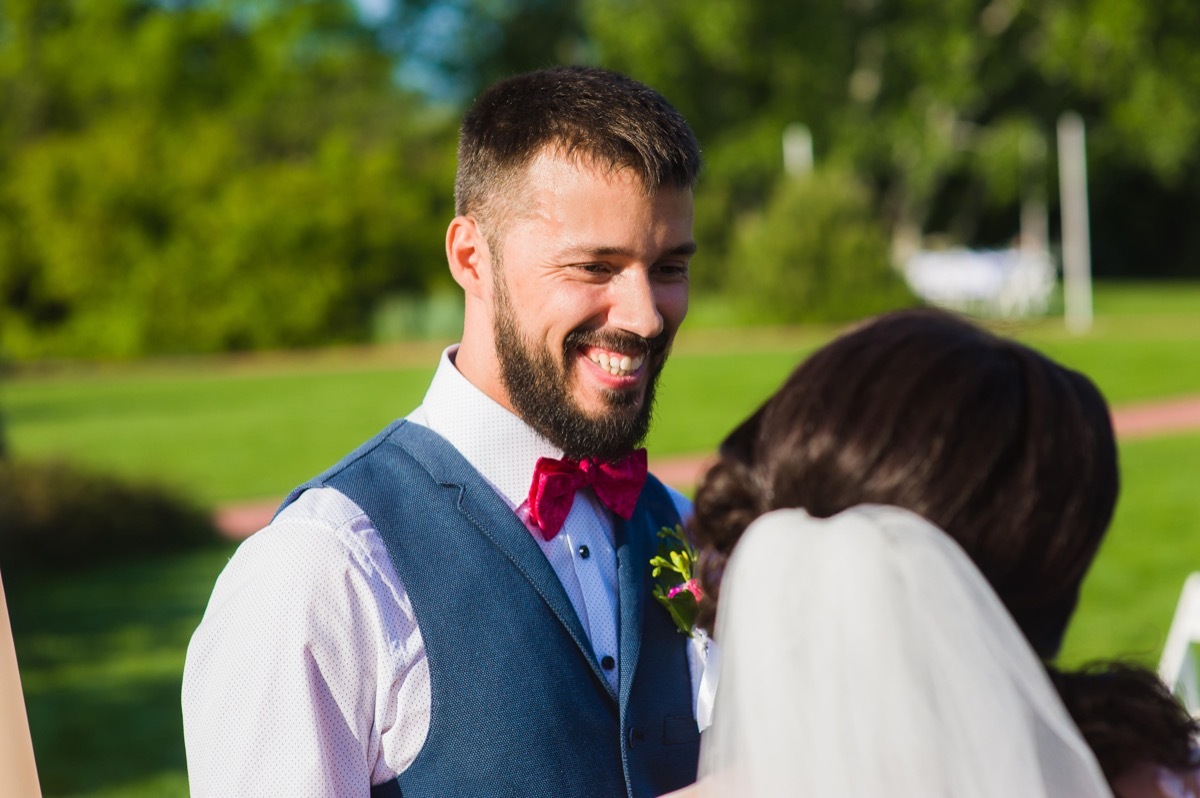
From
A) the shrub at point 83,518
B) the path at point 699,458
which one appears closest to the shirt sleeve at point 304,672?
the path at point 699,458

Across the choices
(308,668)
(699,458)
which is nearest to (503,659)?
(308,668)

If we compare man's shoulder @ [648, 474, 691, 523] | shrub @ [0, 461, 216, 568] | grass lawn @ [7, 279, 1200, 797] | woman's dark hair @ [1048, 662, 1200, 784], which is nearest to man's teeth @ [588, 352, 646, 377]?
man's shoulder @ [648, 474, 691, 523]

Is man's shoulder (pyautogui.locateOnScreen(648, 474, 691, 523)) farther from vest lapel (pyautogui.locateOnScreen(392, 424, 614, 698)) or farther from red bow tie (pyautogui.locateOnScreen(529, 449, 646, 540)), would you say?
vest lapel (pyautogui.locateOnScreen(392, 424, 614, 698))

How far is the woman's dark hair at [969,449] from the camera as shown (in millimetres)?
1635

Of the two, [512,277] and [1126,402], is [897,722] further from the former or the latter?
[1126,402]

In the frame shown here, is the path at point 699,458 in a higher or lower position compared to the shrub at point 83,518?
lower

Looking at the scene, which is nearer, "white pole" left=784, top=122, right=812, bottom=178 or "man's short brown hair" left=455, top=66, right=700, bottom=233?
"man's short brown hair" left=455, top=66, right=700, bottom=233

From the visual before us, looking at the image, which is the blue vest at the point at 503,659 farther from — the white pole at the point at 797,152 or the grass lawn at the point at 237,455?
the white pole at the point at 797,152

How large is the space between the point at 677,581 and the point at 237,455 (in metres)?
13.0

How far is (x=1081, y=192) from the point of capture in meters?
28.4

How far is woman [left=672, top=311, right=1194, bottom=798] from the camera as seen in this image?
1615 mm

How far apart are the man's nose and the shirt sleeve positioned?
59cm

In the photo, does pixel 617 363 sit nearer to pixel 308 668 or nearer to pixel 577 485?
pixel 577 485

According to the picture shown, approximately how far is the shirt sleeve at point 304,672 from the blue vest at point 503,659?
42 mm
